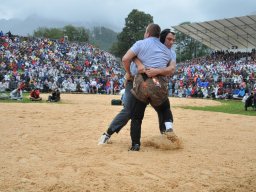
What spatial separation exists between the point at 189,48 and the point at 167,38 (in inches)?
2998

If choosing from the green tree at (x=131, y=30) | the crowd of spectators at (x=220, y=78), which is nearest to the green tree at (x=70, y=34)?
the green tree at (x=131, y=30)

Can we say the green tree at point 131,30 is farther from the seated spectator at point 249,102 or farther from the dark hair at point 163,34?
the dark hair at point 163,34

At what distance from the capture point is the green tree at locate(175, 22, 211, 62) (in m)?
76.9

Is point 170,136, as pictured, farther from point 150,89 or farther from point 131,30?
point 131,30

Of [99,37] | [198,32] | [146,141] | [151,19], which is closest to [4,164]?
[146,141]

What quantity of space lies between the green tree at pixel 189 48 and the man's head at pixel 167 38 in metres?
70.9

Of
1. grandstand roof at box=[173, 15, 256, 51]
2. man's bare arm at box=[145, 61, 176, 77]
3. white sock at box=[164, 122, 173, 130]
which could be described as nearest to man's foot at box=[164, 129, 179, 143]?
white sock at box=[164, 122, 173, 130]

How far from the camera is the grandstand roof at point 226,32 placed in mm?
33781

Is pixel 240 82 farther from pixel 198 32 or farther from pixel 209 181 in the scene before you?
pixel 209 181

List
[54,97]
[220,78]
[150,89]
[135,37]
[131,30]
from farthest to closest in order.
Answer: [131,30]
[135,37]
[220,78]
[54,97]
[150,89]

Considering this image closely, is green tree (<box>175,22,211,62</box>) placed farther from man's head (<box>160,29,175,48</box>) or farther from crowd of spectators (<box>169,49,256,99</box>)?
man's head (<box>160,29,175,48</box>)

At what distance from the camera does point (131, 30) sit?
6994 centimetres

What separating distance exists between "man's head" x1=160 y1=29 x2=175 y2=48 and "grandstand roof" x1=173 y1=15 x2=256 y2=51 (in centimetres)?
2883

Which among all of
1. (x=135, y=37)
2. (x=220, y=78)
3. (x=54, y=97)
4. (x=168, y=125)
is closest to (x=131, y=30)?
(x=135, y=37)
